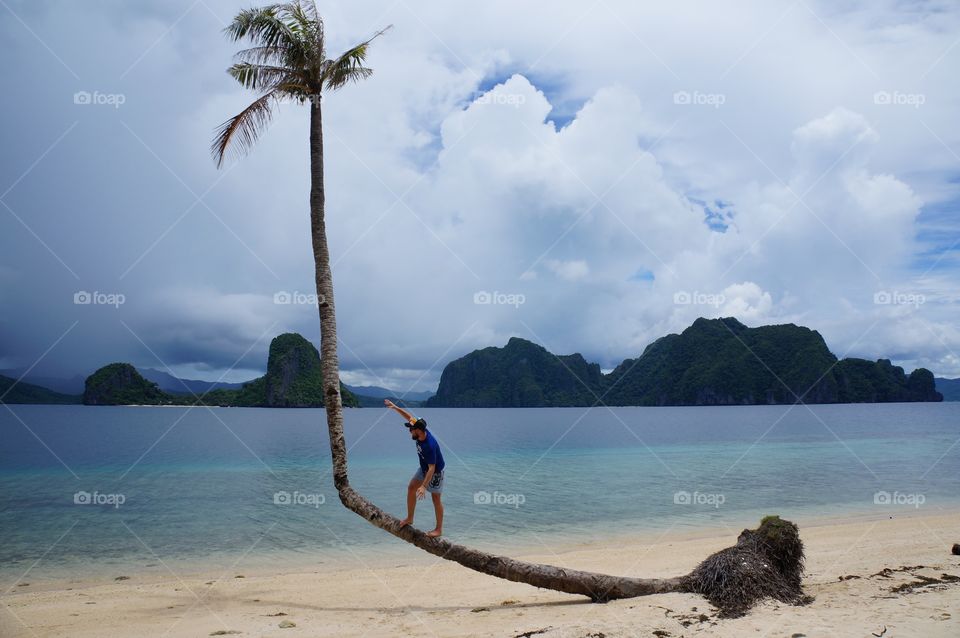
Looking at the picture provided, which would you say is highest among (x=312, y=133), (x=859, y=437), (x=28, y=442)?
(x=312, y=133)

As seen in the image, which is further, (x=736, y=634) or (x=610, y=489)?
(x=610, y=489)

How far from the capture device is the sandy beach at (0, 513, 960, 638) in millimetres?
8266

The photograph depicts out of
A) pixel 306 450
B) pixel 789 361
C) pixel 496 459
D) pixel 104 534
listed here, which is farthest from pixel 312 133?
pixel 789 361

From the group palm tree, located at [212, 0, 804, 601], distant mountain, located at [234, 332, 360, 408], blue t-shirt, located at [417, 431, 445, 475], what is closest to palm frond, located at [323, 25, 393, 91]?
palm tree, located at [212, 0, 804, 601]

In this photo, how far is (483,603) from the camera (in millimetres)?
11070

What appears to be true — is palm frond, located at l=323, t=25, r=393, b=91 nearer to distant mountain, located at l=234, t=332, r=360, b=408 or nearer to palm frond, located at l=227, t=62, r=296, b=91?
palm frond, located at l=227, t=62, r=296, b=91

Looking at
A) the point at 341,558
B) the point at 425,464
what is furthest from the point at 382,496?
the point at 425,464

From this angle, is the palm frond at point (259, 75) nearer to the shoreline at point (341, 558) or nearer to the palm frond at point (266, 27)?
the palm frond at point (266, 27)

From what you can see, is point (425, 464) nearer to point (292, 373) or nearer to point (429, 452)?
point (429, 452)

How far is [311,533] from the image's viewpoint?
66.9 feet

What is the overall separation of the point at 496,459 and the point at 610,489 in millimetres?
19119

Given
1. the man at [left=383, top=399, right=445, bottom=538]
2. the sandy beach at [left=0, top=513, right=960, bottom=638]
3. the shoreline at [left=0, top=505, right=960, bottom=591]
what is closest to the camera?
the sandy beach at [left=0, top=513, right=960, bottom=638]

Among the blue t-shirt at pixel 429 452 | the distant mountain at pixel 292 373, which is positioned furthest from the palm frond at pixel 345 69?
the distant mountain at pixel 292 373

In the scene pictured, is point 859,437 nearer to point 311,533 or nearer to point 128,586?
point 311,533
